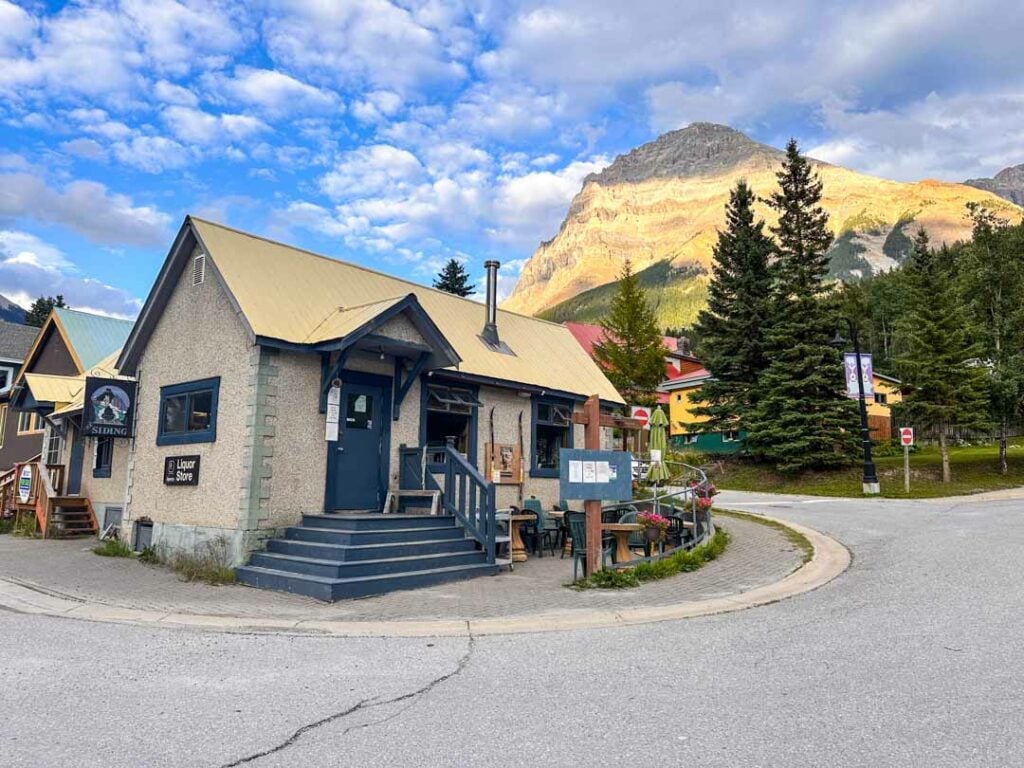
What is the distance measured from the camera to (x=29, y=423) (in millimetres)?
24703

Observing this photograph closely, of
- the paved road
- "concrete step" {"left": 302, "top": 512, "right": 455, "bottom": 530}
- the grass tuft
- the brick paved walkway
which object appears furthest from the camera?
"concrete step" {"left": 302, "top": 512, "right": 455, "bottom": 530}

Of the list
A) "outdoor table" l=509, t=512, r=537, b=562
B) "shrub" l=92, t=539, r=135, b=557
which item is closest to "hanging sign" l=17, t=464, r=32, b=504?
"shrub" l=92, t=539, r=135, b=557

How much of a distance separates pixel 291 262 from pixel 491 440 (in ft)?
18.3

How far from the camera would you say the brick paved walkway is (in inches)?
343

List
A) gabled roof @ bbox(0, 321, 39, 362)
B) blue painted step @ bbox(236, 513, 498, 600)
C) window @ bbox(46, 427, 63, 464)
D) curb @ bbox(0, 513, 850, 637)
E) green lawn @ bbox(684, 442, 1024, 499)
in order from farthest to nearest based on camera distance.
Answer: gabled roof @ bbox(0, 321, 39, 362)
green lawn @ bbox(684, 442, 1024, 499)
window @ bbox(46, 427, 63, 464)
blue painted step @ bbox(236, 513, 498, 600)
curb @ bbox(0, 513, 850, 637)

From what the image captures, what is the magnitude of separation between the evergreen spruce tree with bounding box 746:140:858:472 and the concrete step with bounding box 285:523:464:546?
21135 millimetres

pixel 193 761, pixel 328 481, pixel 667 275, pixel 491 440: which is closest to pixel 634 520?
pixel 491 440

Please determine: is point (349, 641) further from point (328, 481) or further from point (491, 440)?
point (491, 440)

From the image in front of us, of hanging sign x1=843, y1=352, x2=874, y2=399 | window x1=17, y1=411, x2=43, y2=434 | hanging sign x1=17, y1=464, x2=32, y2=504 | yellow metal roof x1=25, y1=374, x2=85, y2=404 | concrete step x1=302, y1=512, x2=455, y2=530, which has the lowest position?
concrete step x1=302, y1=512, x2=455, y2=530

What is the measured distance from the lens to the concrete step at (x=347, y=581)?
30.9ft

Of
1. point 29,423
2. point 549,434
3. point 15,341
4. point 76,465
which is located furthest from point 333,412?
point 15,341

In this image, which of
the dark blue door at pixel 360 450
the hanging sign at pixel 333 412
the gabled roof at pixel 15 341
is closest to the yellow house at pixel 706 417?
the dark blue door at pixel 360 450

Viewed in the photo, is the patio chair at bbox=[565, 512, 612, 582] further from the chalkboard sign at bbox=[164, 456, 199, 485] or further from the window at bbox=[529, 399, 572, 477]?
the chalkboard sign at bbox=[164, 456, 199, 485]

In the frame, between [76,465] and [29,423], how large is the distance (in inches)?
291
